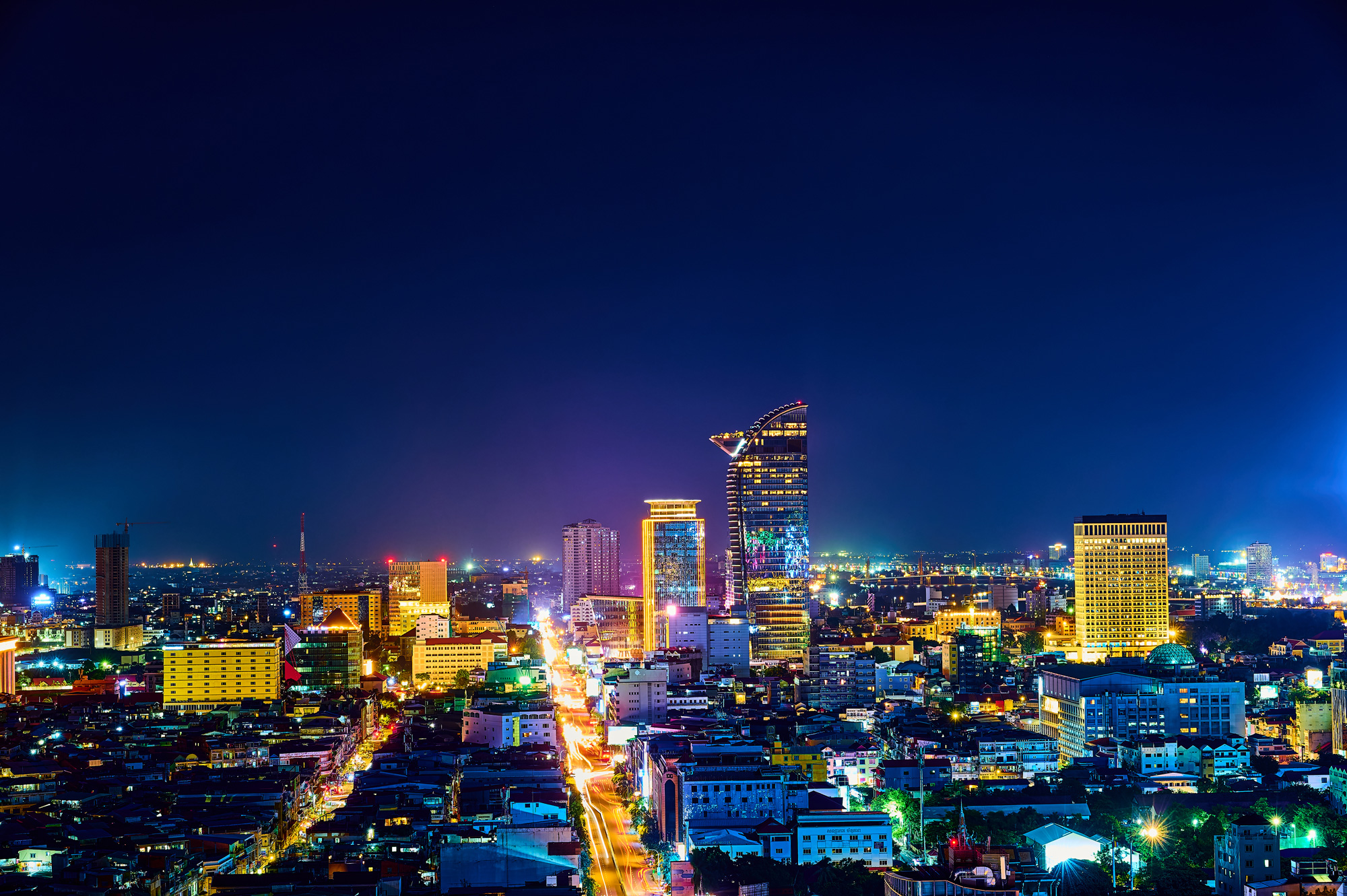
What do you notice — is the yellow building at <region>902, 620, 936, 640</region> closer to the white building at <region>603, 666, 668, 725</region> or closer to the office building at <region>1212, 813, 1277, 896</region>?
the white building at <region>603, 666, 668, 725</region>

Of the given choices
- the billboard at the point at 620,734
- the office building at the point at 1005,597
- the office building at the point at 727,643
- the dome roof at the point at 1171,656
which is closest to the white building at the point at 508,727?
the billboard at the point at 620,734

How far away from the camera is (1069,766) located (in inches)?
1064

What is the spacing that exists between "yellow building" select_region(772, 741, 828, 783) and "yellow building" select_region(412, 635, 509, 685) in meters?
20.4

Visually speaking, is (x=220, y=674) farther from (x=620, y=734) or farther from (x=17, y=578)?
(x=17, y=578)

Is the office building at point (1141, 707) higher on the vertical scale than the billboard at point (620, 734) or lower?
higher

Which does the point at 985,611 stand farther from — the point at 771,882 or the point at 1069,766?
the point at 771,882

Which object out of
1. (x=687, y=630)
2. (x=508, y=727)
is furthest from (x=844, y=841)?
A: (x=687, y=630)

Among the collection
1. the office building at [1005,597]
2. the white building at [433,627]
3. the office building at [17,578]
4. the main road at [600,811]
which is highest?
the office building at [17,578]

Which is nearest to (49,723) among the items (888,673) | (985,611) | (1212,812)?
(888,673)

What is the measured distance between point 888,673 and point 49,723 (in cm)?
2043

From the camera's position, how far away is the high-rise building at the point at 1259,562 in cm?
9056

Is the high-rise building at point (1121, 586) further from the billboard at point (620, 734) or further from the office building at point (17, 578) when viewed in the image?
the office building at point (17, 578)

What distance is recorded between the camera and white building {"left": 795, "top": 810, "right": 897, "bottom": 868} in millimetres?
20781

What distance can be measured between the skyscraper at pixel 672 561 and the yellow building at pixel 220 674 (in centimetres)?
1652
